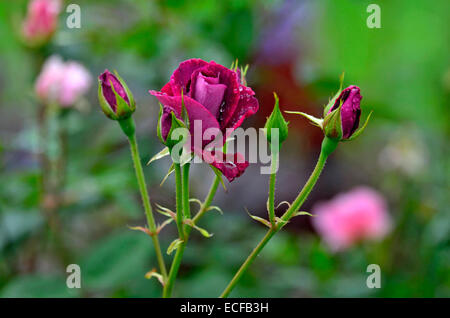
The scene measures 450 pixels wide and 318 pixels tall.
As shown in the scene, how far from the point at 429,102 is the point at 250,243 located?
77 centimetres

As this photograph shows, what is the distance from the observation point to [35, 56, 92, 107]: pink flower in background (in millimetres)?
844

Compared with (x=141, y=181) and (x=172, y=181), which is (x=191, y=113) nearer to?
(x=141, y=181)

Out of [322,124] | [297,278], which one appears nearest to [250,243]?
[297,278]

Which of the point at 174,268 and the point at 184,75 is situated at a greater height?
the point at 184,75

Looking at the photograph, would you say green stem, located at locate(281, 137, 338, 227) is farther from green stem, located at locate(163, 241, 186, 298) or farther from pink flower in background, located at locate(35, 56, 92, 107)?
pink flower in background, located at locate(35, 56, 92, 107)

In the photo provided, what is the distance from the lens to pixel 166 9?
0.96 m

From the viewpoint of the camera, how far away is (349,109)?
0.39 metres

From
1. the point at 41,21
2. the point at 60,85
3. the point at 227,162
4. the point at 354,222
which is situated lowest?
the point at 354,222

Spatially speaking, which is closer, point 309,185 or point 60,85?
point 309,185

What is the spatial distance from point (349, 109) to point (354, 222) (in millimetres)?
716

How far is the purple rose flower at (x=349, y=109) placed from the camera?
1.29 feet

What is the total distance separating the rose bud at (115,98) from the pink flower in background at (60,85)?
45 centimetres

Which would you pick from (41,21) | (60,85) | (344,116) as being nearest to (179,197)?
(344,116)

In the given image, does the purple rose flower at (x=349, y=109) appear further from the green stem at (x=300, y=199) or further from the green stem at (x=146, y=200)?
the green stem at (x=146, y=200)
